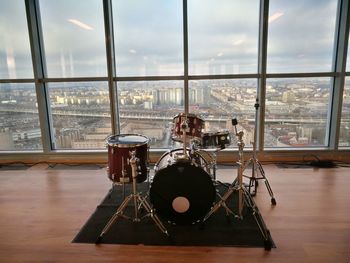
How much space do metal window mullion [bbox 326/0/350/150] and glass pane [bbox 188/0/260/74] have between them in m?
1.17

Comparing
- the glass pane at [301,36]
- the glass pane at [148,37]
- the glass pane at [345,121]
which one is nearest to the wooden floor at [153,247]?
the glass pane at [345,121]

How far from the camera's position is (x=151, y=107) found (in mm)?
4223

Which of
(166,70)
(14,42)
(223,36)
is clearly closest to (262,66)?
(223,36)

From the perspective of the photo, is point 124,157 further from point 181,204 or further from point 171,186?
point 181,204

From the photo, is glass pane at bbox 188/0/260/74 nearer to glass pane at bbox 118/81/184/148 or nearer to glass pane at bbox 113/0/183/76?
glass pane at bbox 113/0/183/76

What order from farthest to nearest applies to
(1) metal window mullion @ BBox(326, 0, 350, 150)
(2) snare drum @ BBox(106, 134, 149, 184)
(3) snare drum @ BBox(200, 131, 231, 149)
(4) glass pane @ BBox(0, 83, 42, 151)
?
(4) glass pane @ BBox(0, 83, 42, 151)
(1) metal window mullion @ BBox(326, 0, 350, 150)
(3) snare drum @ BBox(200, 131, 231, 149)
(2) snare drum @ BBox(106, 134, 149, 184)

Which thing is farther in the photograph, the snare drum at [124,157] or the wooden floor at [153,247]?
the snare drum at [124,157]

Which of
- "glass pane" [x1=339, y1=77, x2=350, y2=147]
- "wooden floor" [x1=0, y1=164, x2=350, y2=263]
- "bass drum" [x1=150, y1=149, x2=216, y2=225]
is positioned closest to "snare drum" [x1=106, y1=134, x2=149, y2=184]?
"bass drum" [x1=150, y1=149, x2=216, y2=225]

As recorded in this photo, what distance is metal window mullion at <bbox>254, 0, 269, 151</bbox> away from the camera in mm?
3727

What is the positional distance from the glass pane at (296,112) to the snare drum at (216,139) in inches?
63.3

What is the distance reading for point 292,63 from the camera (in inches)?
155

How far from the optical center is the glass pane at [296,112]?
4.01 metres

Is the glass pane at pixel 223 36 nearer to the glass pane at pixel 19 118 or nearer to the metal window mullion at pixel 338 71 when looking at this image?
the metal window mullion at pixel 338 71

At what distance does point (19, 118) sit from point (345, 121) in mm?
5198
